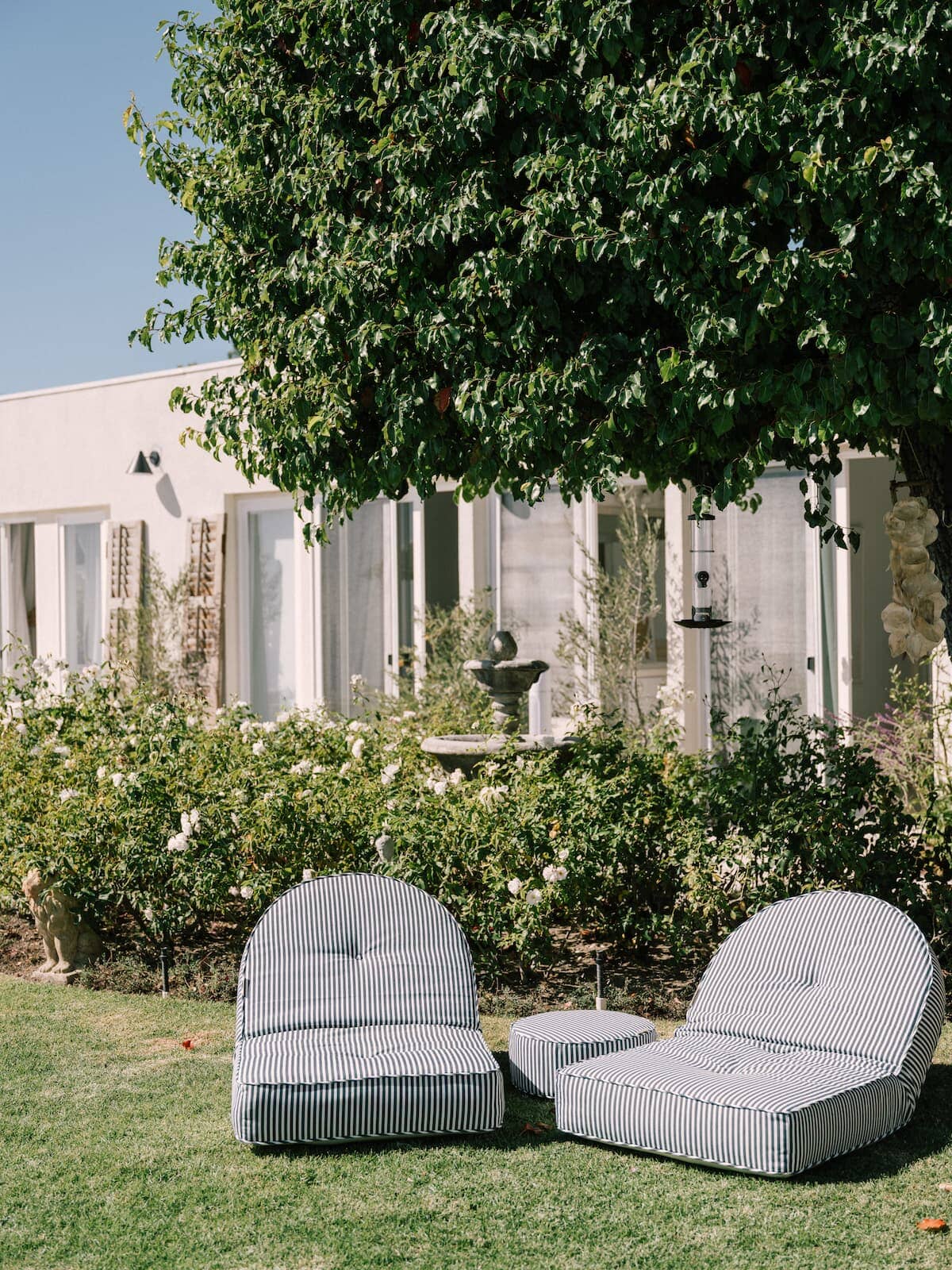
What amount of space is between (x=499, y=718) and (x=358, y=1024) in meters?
2.92

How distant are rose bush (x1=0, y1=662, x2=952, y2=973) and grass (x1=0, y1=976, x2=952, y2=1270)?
119cm

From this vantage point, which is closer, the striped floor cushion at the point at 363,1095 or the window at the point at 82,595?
the striped floor cushion at the point at 363,1095

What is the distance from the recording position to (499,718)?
7840 mm

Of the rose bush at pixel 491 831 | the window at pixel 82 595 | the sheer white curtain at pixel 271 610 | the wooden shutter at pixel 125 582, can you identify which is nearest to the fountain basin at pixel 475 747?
the rose bush at pixel 491 831

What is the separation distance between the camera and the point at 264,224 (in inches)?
226

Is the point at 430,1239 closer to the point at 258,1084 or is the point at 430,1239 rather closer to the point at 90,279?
the point at 258,1084

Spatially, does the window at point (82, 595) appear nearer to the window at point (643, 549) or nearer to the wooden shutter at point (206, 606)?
the wooden shutter at point (206, 606)

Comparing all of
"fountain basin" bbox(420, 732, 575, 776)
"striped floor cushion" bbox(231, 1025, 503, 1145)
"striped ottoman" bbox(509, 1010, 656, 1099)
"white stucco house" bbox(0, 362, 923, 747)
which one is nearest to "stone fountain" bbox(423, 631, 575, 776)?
"fountain basin" bbox(420, 732, 575, 776)

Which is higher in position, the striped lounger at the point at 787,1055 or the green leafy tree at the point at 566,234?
the green leafy tree at the point at 566,234

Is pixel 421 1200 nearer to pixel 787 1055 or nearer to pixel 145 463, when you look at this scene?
pixel 787 1055

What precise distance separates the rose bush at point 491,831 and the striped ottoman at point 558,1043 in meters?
0.95

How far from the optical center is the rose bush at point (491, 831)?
6.21 metres

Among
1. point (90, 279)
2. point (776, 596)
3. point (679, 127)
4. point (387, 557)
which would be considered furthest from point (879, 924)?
point (90, 279)

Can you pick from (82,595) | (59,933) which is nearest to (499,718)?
(59,933)
